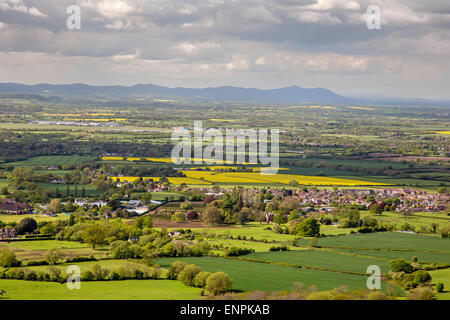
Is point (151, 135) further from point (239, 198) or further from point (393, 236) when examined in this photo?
point (393, 236)

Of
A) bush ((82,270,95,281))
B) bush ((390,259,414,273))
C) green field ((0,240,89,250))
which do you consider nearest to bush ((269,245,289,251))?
bush ((390,259,414,273))

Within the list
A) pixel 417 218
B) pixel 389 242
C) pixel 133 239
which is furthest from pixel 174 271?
pixel 417 218

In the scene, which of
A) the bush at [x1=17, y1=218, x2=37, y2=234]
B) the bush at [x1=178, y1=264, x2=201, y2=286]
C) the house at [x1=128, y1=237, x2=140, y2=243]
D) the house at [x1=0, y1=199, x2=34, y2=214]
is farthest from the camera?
the house at [x1=0, y1=199, x2=34, y2=214]

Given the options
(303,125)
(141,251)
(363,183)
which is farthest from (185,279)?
(303,125)

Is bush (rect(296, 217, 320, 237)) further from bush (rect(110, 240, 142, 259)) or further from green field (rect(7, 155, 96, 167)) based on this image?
green field (rect(7, 155, 96, 167))

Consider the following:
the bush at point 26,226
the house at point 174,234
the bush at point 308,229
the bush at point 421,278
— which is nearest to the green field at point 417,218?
the bush at point 308,229
